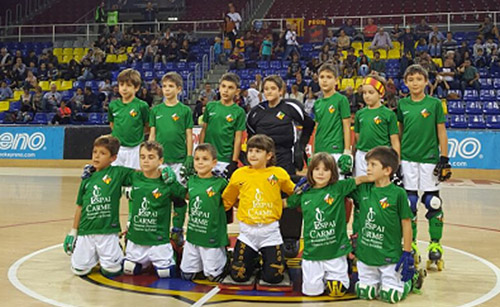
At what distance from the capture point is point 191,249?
5246 mm

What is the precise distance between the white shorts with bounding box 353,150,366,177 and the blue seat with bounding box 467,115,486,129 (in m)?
9.81

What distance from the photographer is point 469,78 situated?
638 inches

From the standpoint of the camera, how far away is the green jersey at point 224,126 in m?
6.43

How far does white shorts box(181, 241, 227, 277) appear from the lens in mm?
5148

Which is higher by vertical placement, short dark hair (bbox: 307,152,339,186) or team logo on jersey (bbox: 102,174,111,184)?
short dark hair (bbox: 307,152,339,186)

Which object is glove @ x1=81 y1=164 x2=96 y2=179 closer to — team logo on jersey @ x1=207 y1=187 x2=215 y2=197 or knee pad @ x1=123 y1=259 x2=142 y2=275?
knee pad @ x1=123 y1=259 x2=142 y2=275

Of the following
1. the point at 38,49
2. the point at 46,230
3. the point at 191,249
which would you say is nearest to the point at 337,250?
the point at 191,249

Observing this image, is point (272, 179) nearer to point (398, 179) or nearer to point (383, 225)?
point (383, 225)

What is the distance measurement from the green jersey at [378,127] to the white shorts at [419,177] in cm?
31

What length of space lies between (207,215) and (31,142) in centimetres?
1189

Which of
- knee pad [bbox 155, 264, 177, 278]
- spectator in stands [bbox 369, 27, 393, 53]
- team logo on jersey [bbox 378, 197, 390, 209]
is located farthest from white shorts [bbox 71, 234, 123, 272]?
spectator in stands [bbox 369, 27, 393, 53]

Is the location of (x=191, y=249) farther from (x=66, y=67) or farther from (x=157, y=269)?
(x=66, y=67)

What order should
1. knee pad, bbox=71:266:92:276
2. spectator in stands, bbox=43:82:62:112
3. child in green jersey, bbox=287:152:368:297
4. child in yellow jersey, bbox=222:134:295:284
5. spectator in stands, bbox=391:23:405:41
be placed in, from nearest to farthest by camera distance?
child in green jersey, bbox=287:152:368:297, child in yellow jersey, bbox=222:134:295:284, knee pad, bbox=71:266:92:276, spectator in stands, bbox=43:82:62:112, spectator in stands, bbox=391:23:405:41

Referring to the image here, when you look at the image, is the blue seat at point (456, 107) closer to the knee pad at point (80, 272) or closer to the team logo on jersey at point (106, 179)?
the team logo on jersey at point (106, 179)
